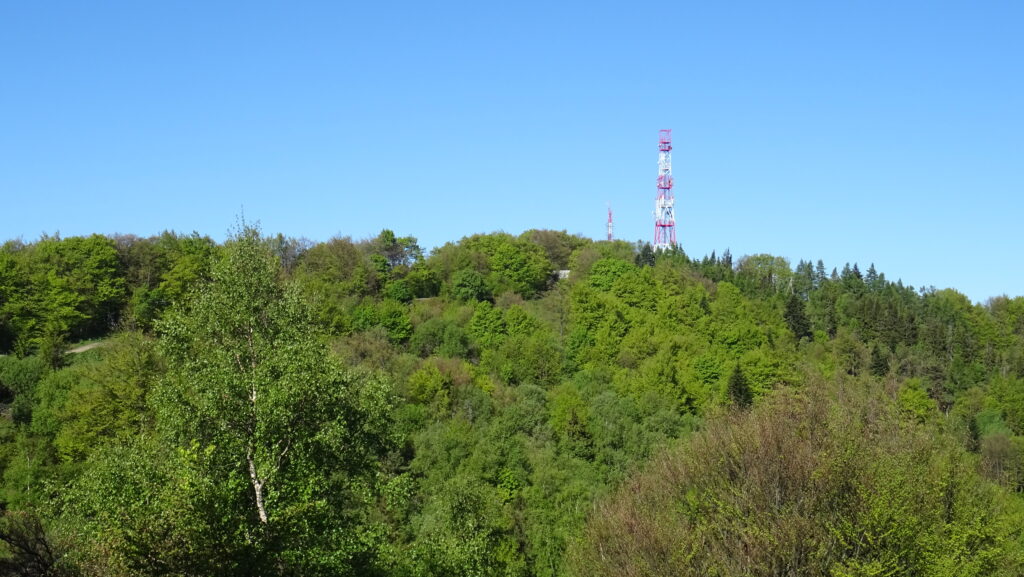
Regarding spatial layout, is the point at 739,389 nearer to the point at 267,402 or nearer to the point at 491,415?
the point at 491,415

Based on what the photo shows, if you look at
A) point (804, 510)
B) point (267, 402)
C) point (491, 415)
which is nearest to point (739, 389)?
point (491, 415)

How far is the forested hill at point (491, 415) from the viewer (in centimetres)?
1777

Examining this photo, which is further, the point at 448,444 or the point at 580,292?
the point at 580,292

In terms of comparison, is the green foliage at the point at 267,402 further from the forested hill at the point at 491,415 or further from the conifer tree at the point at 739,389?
the conifer tree at the point at 739,389

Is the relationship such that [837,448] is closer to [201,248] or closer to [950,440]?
[950,440]

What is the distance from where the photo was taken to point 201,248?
3024 inches

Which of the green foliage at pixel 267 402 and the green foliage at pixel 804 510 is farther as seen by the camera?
the green foliage at pixel 804 510

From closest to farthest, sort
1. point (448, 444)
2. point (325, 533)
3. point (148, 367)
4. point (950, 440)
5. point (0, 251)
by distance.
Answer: point (325, 533) < point (950, 440) < point (148, 367) < point (448, 444) < point (0, 251)

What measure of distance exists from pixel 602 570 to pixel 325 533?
10.8 m

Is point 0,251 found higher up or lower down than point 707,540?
higher up

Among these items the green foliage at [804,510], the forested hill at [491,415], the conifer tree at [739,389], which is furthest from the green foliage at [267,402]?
the conifer tree at [739,389]

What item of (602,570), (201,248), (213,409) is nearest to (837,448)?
(602,570)

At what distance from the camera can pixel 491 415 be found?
56.4 m

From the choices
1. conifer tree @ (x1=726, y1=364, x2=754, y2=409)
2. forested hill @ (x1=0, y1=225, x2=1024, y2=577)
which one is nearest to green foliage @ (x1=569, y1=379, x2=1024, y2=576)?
forested hill @ (x1=0, y1=225, x2=1024, y2=577)
